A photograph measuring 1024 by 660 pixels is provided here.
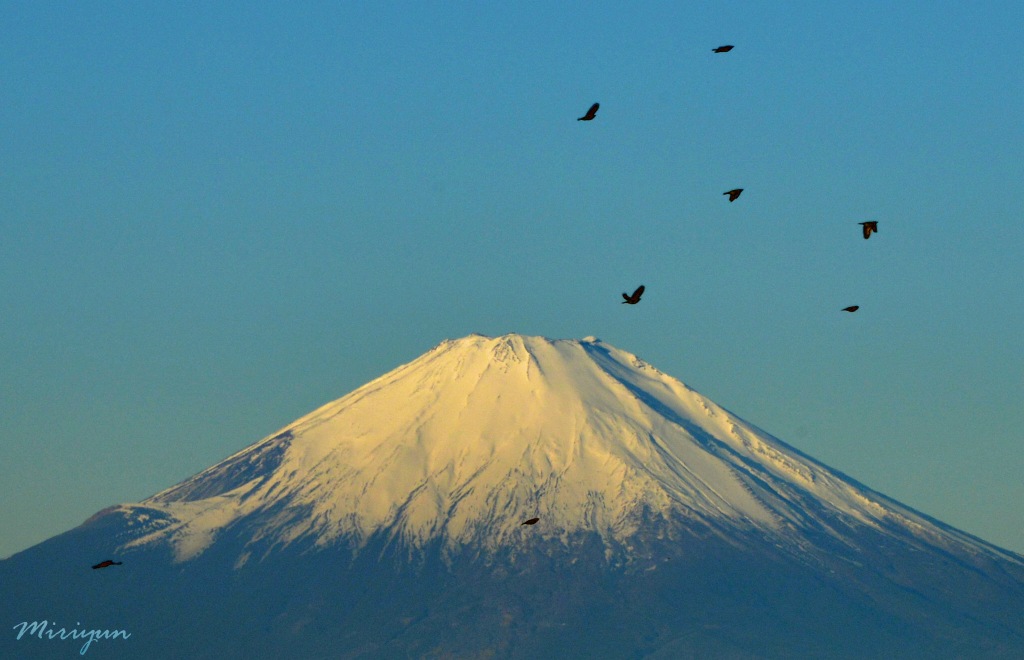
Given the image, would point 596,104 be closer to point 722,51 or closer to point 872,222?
point 722,51

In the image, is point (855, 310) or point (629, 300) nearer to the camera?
point (629, 300)

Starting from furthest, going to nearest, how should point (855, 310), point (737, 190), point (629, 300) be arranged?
point (855, 310) → point (737, 190) → point (629, 300)

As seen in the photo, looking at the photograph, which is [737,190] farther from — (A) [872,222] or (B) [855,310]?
(B) [855,310]

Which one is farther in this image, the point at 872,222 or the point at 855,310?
the point at 855,310

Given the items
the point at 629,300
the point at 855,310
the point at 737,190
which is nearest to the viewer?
the point at 629,300

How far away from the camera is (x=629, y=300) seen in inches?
2234

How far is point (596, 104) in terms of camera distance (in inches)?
2287

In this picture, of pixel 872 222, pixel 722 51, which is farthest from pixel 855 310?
pixel 722 51

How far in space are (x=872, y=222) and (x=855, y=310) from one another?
737 centimetres

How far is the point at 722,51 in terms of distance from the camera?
6006 cm

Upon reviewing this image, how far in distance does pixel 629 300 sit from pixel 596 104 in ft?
20.7

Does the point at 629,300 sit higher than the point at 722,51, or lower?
lower

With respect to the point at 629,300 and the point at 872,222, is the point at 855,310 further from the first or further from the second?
the point at 629,300

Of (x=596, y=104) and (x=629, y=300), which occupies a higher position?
(x=596, y=104)
